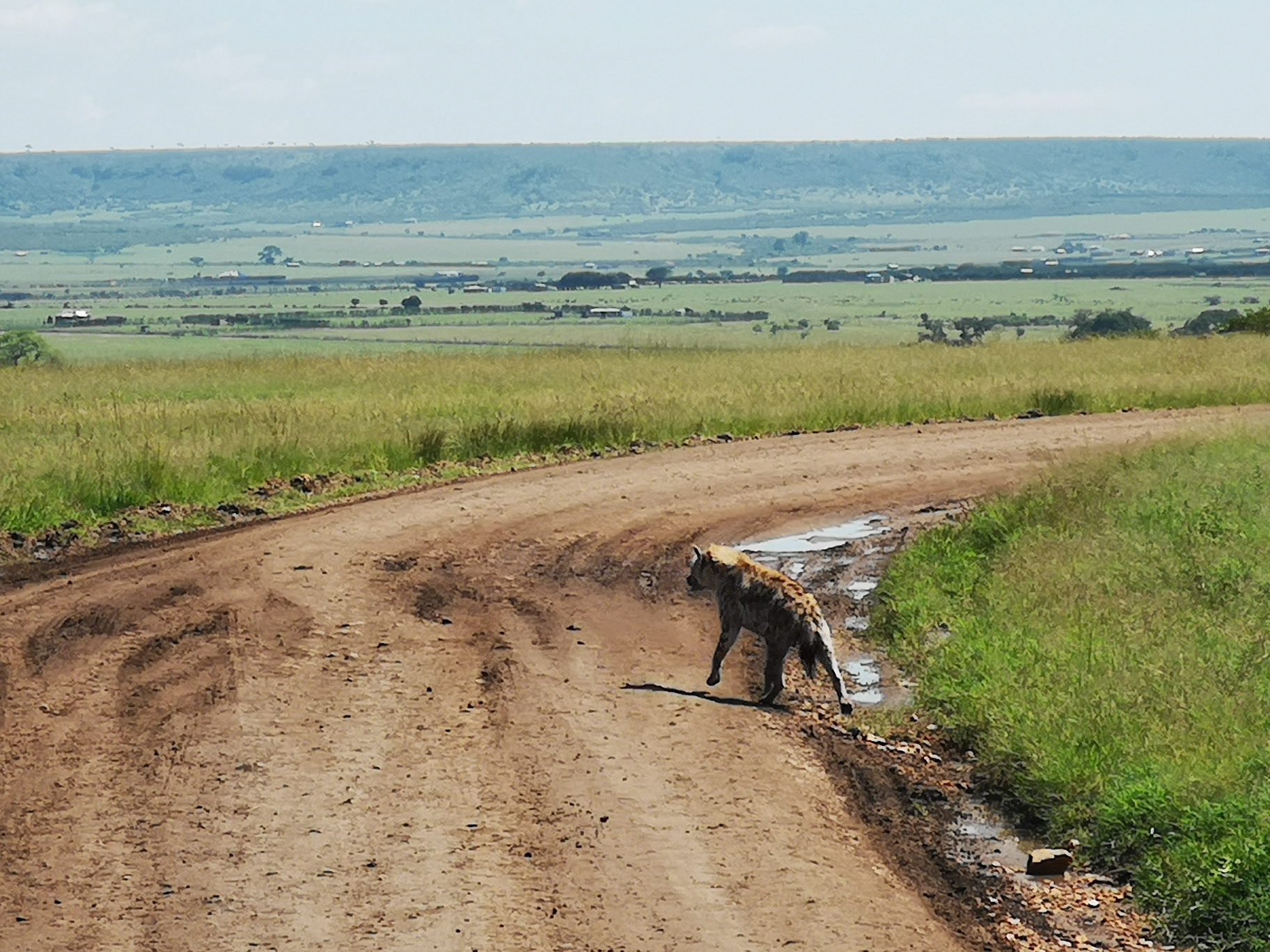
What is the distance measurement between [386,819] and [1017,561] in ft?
22.8

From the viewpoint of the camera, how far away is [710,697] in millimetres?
10461

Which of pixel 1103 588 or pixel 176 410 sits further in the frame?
pixel 176 410

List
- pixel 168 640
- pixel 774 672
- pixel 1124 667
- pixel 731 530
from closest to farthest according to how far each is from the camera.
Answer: pixel 1124 667, pixel 774 672, pixel 168 640, pixel 731 530

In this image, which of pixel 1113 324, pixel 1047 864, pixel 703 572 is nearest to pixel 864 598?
pixel 703 572

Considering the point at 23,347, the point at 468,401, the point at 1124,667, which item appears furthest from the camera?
the point at 23,347

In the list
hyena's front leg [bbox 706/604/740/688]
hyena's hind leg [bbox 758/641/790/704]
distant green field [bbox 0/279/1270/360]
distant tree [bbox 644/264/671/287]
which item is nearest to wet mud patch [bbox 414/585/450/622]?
hyena's front leg [bbox 706/604/740/688]

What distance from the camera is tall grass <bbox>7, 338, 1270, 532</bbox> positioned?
18.5 metres

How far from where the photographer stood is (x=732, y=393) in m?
26.9

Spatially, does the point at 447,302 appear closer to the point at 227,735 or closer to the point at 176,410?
the point at 176,410

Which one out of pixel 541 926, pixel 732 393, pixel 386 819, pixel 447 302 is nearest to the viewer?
pixel 541 926

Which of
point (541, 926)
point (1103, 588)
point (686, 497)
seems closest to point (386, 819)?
point (541, 926)

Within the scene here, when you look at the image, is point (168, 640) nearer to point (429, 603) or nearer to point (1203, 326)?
point (429, 603)

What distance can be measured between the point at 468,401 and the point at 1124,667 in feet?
53.7

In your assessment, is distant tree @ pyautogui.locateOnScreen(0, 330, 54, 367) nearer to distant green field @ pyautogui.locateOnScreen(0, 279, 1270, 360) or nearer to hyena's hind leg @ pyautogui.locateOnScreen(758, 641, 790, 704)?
distant green field @ pyautogui.locateOnScreen(0, 279, 1270, 360)
